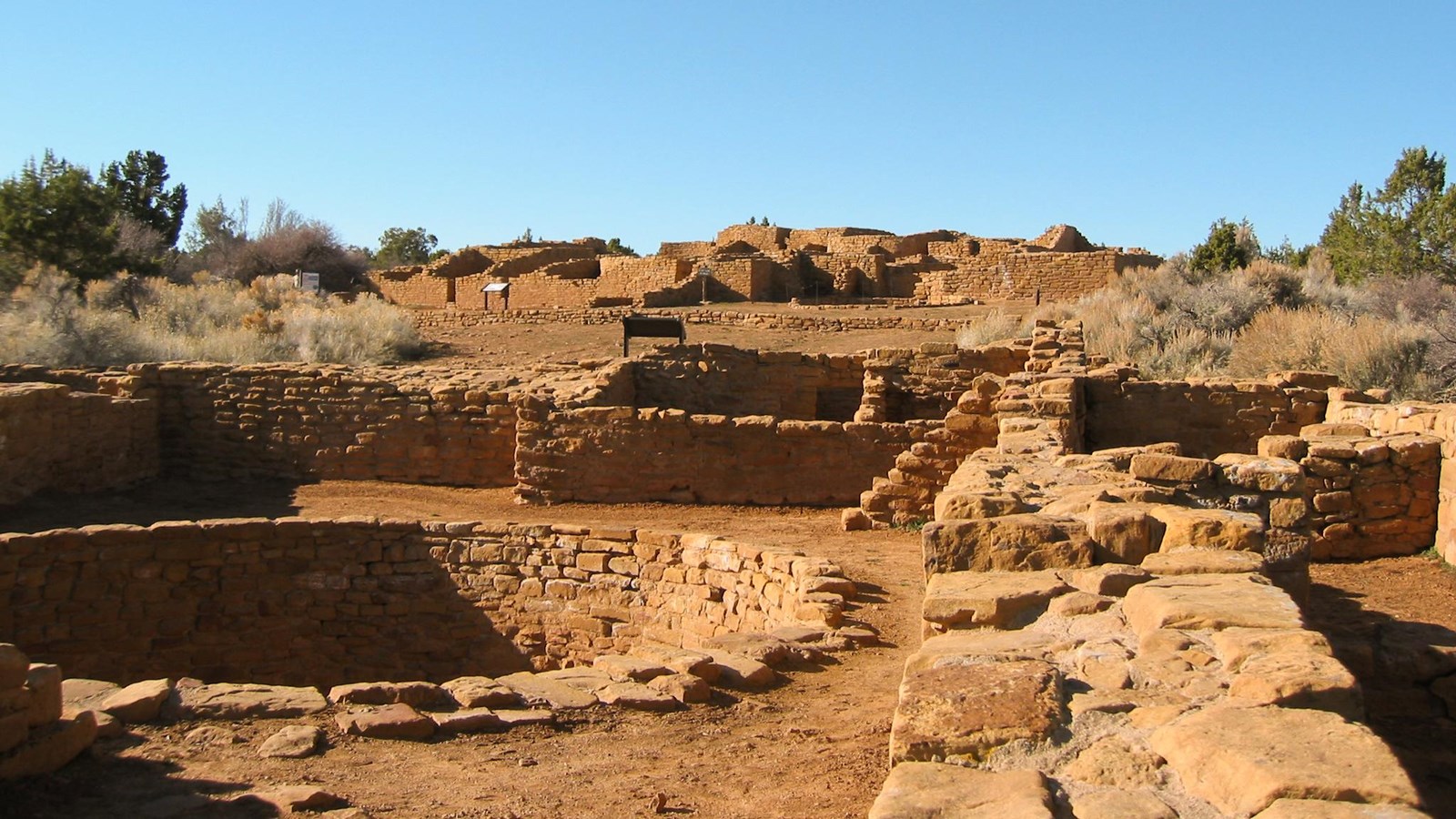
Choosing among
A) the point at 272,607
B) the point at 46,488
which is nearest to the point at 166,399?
the point at 46,488

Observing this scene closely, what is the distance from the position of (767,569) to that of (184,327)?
51.5 feet

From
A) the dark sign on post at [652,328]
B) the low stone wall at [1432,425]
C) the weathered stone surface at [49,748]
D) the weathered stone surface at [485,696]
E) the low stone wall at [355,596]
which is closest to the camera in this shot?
the weathered stone surface at [49,748]

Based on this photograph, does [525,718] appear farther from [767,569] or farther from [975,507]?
[767,569]

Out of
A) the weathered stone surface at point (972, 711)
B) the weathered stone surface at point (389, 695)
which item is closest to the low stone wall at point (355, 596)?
the weathered stone surface at point (389, 695)

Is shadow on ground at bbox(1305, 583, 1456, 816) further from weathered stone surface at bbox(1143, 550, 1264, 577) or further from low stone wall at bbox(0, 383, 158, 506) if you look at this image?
low stone wall at bbox(0, 383, 158, 506)

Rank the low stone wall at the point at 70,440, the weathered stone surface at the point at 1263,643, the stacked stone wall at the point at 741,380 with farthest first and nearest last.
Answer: the stacked stone wall at the point at 741,380 < the low stone wall at the point at 70,440 < the weathered stone surface at the point at 1263,643

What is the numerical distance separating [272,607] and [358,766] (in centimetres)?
504

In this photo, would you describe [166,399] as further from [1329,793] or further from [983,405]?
[1329,793]

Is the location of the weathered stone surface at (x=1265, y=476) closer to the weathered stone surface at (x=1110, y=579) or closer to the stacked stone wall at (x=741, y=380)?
the weathered stone surface at (x=1110, y=579)

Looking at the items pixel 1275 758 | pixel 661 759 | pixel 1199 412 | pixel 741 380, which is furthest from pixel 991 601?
pixel 741 380

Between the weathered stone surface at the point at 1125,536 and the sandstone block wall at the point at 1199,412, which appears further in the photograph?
the sandstone block wall at the point at 1199,412

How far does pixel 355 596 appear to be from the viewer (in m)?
9.58

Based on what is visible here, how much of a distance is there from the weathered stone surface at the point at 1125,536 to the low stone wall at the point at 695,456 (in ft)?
22.9

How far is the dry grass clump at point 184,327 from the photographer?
677 inches
